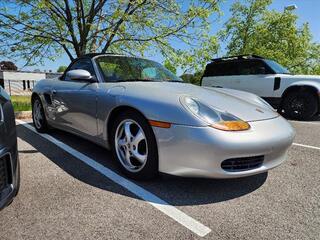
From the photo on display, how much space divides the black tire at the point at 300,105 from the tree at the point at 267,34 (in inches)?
570

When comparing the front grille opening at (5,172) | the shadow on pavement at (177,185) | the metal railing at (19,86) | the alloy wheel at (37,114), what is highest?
the front grille opening at (5,172)

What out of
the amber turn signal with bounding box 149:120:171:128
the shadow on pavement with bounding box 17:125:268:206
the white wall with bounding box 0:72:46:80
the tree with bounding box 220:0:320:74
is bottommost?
the white wall with bounding box 0:72:46:80

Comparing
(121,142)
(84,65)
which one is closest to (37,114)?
(84,65)

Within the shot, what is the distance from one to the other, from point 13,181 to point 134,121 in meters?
1.18

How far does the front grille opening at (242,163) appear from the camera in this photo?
230 centimetres

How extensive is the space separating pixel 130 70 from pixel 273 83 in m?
5.47

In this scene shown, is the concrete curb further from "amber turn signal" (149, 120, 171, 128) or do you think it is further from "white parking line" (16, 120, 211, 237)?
"amber turn signal" (149, 120, 171, 128)

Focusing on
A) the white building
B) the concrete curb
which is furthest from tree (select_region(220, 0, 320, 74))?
the white building

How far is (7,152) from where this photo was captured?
1.77m

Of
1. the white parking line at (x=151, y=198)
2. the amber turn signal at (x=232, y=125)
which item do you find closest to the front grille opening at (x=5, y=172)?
the white parking line at (x=151, y=198)

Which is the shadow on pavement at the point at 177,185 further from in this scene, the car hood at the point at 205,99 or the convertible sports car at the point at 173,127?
the car hood at the point at 205,99

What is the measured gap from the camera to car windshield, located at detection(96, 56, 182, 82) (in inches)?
132

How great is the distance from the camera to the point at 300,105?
7.35m

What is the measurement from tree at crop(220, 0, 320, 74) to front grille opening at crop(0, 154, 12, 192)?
2140 centimetres
